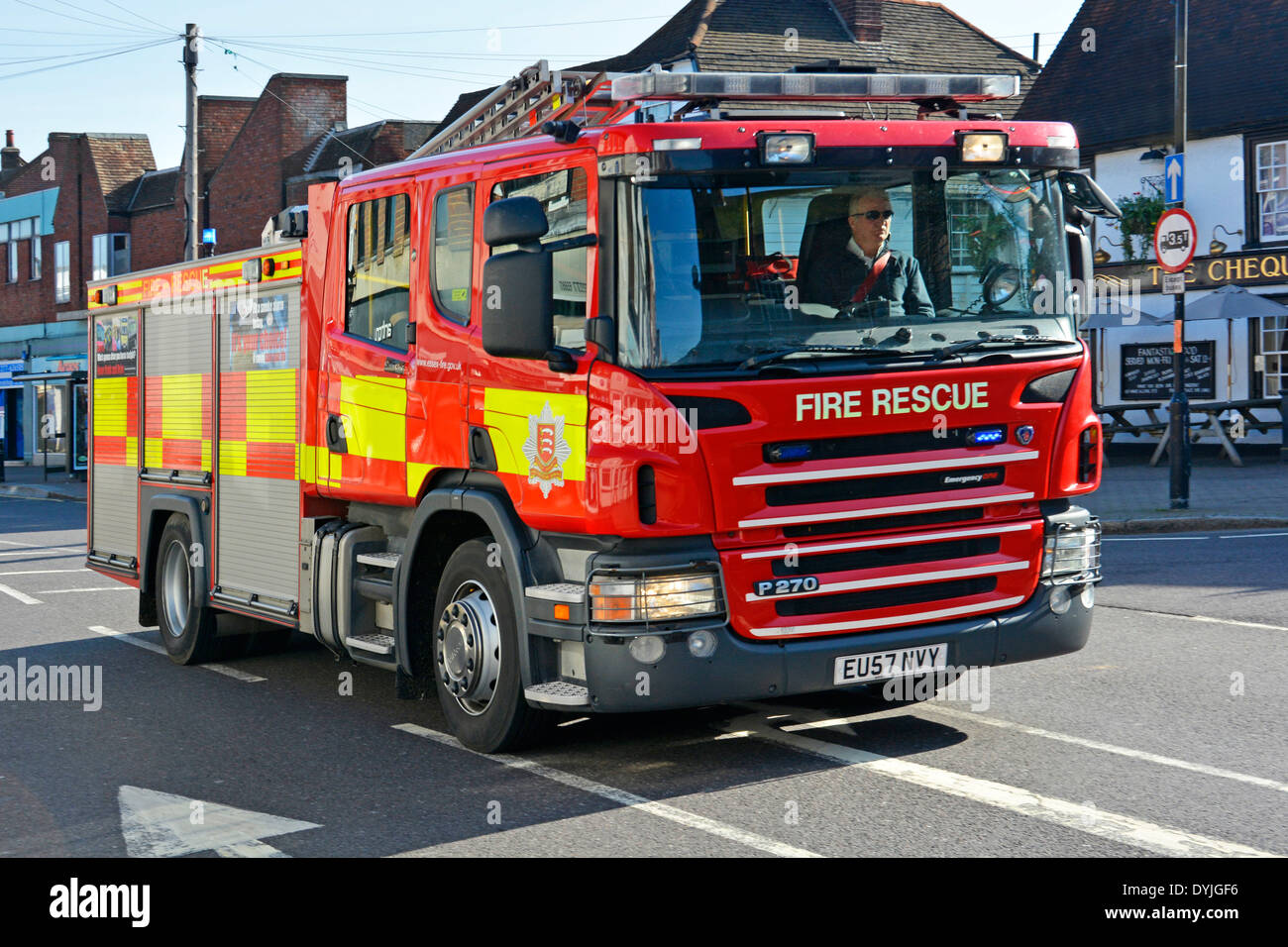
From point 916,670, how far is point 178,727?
3.86 metres

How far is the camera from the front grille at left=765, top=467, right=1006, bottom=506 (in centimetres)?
620

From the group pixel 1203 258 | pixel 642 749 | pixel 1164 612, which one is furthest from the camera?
pixel 1203 258

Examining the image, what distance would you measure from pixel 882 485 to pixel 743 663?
3.09 ft

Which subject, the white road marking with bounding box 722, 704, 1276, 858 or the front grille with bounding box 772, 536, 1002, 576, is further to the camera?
the front grille with bounding box 772, 536, 1002, 576

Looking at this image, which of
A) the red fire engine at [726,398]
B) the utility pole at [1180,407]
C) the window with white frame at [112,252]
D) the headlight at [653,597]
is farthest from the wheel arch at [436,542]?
the window with white frame at [112,252]

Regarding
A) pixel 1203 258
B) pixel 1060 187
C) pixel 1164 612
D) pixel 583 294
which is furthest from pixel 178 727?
pixel 1203 258

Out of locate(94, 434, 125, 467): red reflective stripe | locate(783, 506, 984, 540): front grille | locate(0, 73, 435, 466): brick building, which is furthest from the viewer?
locate(0, 73, 435, 466): brick building

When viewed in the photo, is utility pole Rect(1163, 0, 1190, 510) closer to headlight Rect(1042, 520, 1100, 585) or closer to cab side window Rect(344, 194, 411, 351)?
headlight Rect(1042, 520, 1100, 585)

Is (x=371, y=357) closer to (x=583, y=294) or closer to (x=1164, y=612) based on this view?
(x=583, y=294)

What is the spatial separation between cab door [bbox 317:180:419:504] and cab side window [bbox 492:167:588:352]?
113 cm

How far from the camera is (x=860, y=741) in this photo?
700 cm

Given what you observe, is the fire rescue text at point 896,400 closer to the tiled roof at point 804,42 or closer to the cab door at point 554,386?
the cab door at point 554,386

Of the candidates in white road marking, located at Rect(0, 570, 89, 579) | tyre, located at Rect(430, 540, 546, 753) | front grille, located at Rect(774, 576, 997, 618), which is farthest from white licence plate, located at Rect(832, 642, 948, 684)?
white road marking, located at Rect(0, 570, 89, 579)
